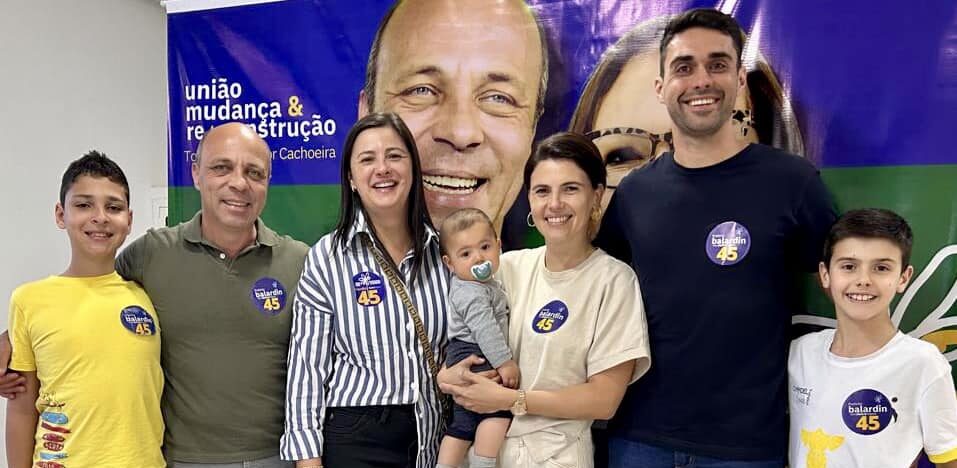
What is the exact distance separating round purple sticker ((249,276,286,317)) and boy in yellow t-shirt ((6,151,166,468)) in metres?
0.31

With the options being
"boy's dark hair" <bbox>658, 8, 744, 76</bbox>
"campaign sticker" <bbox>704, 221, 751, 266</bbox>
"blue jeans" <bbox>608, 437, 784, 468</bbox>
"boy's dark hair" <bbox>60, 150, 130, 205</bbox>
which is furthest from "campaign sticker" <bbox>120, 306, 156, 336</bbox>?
"boy's dark hair" <bbox>658, 8, 744, 76</bbox>

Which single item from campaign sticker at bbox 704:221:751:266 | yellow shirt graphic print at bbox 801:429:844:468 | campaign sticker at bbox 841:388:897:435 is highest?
campaign sticker at bbox 704:221:751:266

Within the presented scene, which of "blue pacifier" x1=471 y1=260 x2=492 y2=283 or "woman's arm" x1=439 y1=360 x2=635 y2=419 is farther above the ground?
"blue pacifier" x1=471 y1=260 x2=492 y2=283

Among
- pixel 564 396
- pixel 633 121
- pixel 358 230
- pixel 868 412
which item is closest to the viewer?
pixel 868 412

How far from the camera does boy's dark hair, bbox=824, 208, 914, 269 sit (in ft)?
5.98

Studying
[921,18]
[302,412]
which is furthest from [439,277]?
[921,18]

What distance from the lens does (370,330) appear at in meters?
2.03

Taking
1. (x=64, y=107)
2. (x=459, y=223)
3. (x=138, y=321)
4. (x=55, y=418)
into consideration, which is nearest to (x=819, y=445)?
(x=459, y=223)

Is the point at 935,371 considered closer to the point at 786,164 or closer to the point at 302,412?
the point at 786,164

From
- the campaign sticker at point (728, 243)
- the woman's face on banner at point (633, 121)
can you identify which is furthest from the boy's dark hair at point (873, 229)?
the woman's face on banner at point (633, 121)

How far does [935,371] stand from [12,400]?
257cm

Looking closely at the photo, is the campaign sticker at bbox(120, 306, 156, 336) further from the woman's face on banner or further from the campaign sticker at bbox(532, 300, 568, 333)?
the woman's face on banner

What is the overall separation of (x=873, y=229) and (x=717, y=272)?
40 cm

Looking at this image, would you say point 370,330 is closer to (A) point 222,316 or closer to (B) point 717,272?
(A) point 222,316
